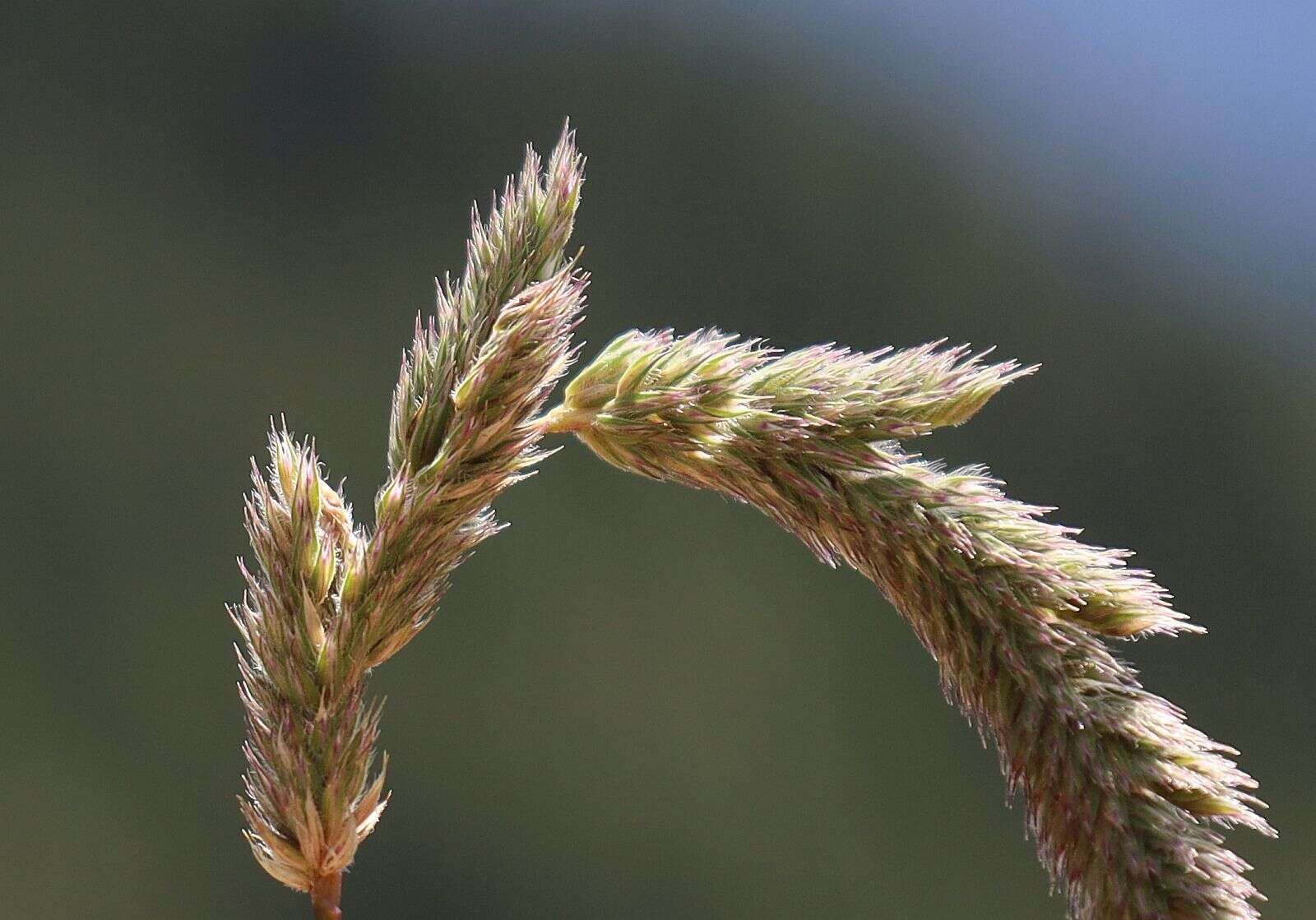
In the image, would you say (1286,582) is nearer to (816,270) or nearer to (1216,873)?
(816,270)

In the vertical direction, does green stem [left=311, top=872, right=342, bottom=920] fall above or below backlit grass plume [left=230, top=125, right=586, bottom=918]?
below

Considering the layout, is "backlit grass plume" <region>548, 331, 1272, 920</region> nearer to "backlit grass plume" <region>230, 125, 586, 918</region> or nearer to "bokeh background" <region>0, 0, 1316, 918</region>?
"backlit grass plume" <region>230, 125, 586, 918</region>

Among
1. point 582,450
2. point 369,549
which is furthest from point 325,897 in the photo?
point 582,450

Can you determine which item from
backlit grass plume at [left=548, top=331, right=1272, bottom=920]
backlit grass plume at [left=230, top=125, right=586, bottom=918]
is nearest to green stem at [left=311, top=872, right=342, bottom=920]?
backlit grass plume at [left=230, top=125, right=586, bottom=918]

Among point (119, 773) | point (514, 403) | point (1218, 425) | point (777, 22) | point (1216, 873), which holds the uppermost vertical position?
point (777, 22)

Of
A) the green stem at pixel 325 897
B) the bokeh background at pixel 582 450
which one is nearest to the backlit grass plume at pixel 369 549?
the green stem at pixel 325 897

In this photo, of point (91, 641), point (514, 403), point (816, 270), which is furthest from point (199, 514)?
point (514, 403)
